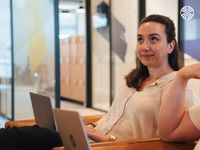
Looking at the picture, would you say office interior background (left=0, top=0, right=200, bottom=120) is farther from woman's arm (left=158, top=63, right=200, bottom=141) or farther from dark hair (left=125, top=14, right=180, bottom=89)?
woman's arm (left=158, top=63, right=200, bottom=141)

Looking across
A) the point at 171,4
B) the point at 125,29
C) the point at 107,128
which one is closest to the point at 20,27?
the point at 125,29

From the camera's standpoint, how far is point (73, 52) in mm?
8031

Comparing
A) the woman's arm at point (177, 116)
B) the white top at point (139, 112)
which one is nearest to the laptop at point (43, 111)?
the white top at point (139, 112)

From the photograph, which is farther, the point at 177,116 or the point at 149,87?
the point at 149,87

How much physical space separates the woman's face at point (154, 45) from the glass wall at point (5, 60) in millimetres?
3778

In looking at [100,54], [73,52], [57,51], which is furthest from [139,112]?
[73,52]

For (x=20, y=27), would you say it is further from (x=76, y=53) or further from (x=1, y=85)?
(x=76, y=53)

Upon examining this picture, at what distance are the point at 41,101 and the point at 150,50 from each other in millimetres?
668

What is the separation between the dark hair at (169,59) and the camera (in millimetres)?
2064

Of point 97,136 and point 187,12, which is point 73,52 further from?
point 97,136

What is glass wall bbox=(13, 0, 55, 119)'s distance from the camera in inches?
211

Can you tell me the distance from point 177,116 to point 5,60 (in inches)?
178

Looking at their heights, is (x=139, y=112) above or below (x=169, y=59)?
below

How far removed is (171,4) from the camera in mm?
4500
